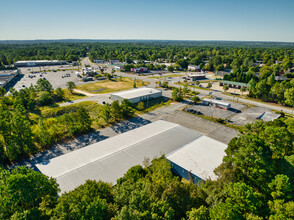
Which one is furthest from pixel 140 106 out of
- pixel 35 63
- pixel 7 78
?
pixel 35 63

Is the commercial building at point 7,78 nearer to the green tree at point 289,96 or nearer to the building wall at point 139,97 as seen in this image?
the building wall at point 139,97

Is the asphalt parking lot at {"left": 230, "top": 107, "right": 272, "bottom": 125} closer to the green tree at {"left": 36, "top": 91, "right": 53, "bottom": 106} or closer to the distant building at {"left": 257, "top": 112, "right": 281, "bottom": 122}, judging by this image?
the distant building at {"left": 257, "top": 112, "right": 281, "bottom": 122}

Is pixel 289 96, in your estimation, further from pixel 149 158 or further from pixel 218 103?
pixel 149 158

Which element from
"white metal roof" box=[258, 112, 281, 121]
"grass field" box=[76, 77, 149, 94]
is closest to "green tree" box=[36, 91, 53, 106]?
"grass field" box=[76, 77, 149, 94]

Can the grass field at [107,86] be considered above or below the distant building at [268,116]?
below

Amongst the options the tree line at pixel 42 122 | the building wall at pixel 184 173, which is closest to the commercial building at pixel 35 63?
the tree line at pixel 42 122

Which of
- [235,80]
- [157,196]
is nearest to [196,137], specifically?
[157,196]

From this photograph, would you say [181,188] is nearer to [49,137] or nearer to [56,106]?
[49,137]
